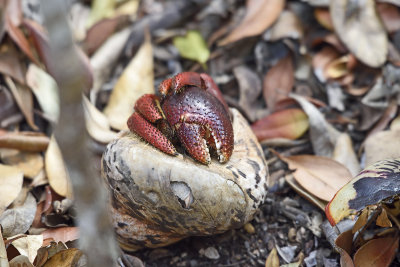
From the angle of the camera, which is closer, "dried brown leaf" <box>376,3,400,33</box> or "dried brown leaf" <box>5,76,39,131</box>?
"dried brown leaf" <box>5,76,39,131</box>

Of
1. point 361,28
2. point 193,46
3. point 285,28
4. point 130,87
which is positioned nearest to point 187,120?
point 130,87

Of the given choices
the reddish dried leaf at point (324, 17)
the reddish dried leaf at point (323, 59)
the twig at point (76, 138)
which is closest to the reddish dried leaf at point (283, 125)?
the reddish dried leaf at point (323, 59)

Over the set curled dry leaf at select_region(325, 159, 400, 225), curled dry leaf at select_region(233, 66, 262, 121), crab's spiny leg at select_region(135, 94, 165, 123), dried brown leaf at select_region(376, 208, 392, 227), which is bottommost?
curled dry leaf at select_region(233, 66, 262, 121)

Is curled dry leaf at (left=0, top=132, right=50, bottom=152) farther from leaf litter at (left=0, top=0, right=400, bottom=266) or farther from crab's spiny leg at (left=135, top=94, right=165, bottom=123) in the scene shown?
crab's spiny leg at (left=135, top=94, right=165, bottom=123)

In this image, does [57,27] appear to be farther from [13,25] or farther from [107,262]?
[13,25]

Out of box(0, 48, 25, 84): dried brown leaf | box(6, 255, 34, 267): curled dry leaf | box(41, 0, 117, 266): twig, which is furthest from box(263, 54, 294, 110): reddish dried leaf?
box(41, 0, 117, 266): twig

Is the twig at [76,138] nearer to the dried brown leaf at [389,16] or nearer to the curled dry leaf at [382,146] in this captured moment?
the curled dry leaf at [382,146]

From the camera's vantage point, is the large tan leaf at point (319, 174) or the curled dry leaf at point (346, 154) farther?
the curled dry leaf at point (346, 154)

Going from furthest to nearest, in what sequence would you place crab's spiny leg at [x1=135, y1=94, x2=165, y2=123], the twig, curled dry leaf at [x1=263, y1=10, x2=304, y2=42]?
curled dry leaf at [x1=263, y1=10, x2=304, y2=42] → crab's spiny leg at [x1=135, y1=94, x2=165, y2=123] → the twig
